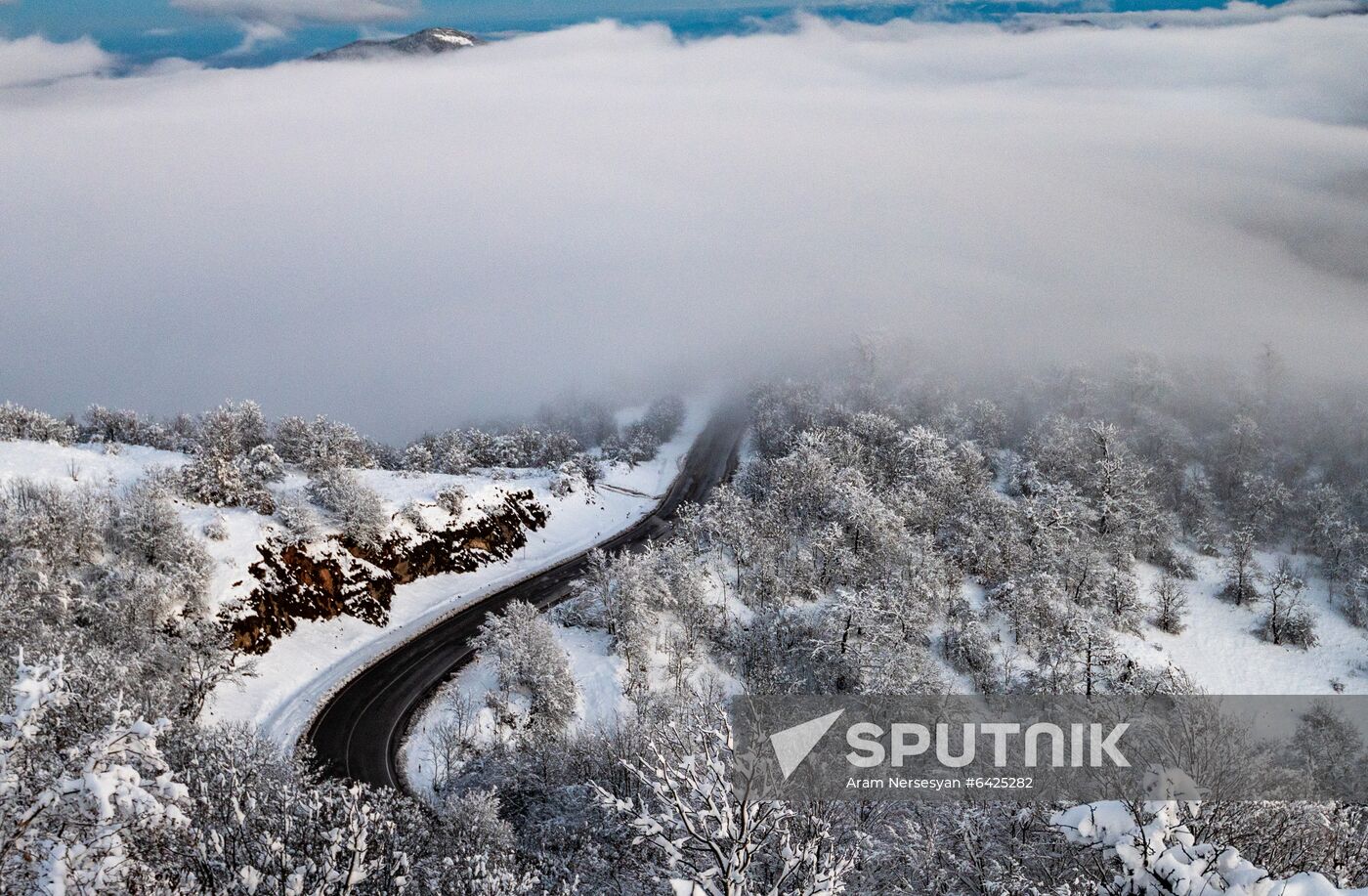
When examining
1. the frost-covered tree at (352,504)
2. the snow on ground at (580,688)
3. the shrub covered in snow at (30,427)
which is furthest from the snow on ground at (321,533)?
the snow on ground at (580,688)

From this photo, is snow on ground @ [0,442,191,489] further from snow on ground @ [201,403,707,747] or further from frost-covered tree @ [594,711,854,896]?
frost-covered tree @ [594,711,854,896]

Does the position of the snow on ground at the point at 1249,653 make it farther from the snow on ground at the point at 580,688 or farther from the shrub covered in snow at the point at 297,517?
the shrub covered in snow at the point at 297,517

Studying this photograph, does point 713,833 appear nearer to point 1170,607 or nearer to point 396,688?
point 396,688

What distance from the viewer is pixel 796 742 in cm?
4103

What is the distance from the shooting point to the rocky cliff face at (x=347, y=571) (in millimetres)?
58281

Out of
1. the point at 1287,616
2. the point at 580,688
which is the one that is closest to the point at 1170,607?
the point at 1287,616

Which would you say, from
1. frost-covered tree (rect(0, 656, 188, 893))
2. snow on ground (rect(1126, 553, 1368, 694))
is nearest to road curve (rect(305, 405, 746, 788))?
frost-covered tree (rect(0, 656, 188, 893))

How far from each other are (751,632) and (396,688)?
96.9 feet

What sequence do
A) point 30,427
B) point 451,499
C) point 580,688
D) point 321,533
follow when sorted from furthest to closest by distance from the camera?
point 451,499, point 30,427, point 321,533, point 580,688

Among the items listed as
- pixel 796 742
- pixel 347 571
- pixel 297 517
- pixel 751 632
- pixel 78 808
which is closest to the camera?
pixel 78 808

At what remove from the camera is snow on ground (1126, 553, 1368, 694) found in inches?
2702

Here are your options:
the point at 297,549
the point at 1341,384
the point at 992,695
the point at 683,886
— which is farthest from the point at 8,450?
the point at 1341,384

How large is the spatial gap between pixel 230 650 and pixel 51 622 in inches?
413

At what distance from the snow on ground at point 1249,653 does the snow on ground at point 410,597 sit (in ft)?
193
